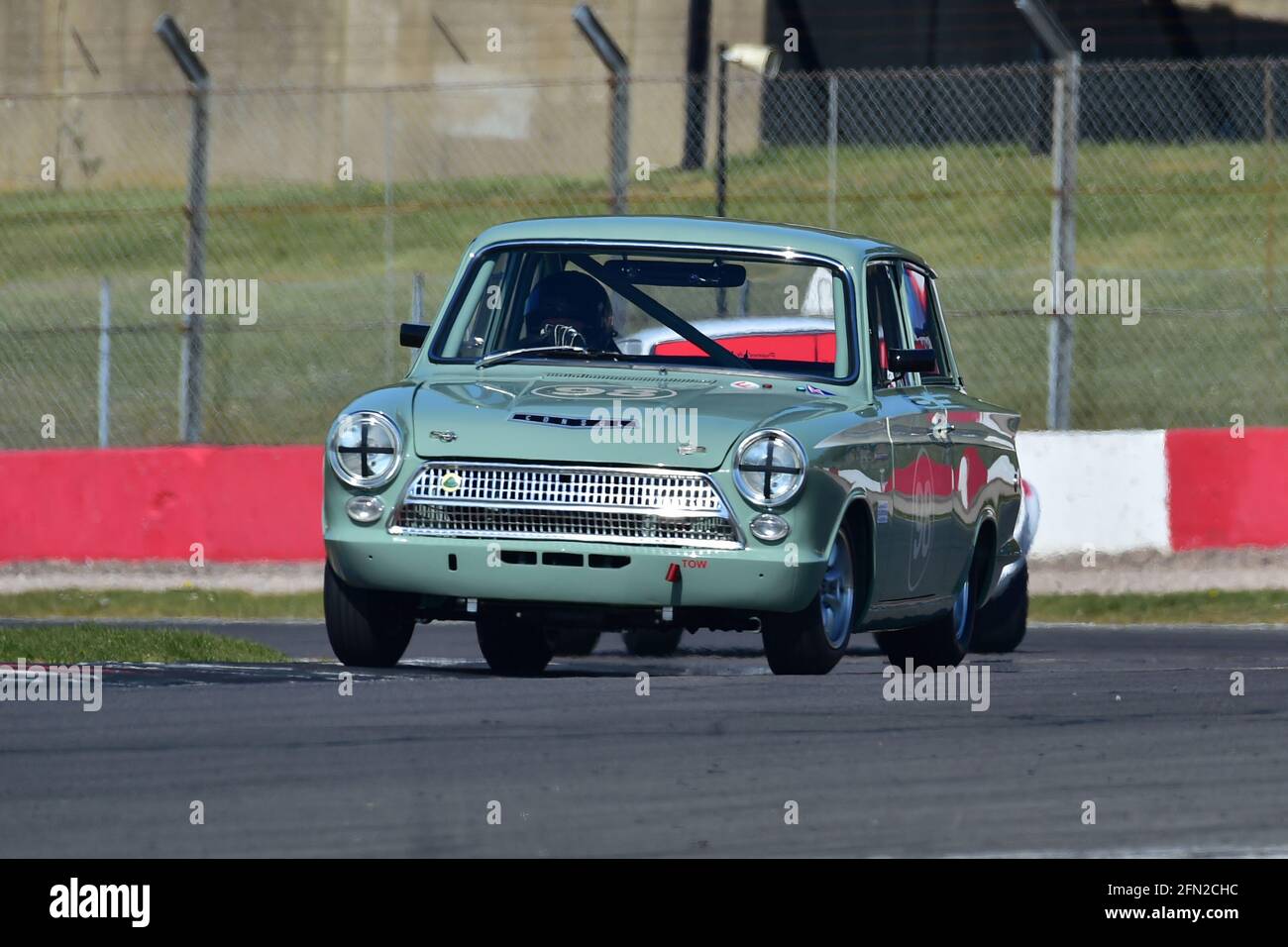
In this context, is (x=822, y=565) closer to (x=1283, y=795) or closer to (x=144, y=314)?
(x=1283, y=795)

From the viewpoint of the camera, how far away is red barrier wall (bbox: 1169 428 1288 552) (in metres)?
14.3

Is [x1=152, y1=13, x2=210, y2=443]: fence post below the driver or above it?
above

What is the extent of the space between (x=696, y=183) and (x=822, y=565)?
1657cm

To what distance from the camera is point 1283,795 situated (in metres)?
6.81

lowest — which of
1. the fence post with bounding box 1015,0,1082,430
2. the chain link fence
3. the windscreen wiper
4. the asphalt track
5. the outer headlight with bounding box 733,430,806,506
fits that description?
the asphalt track

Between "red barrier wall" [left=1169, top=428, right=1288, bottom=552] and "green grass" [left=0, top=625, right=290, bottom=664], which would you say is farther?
"red barrier wall" [left=1169, top=428, right=1288, bottom=552]

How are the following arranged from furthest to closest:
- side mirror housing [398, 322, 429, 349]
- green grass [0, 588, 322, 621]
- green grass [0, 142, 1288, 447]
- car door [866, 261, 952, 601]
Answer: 1. green grass [0, 142, 1288, 447]
2. green grass [0, 588, 322, 621]
3. side mirror housing [398, 322, 429, 349]
4. car door [866, 261, 952, 601]

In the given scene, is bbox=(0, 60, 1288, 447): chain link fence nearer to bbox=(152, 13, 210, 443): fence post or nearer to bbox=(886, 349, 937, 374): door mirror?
bbox=(152, 13, 210, 443): fence post

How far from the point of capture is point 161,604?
14.9 metres

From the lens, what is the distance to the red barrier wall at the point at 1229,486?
14.3 metres

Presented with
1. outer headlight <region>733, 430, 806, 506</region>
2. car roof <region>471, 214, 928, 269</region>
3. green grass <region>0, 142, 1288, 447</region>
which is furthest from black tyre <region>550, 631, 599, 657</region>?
green grass <region>0, 142, 1288, 447</region>

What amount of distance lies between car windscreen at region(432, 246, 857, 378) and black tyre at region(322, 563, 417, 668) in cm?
103

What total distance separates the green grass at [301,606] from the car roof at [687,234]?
5033mm

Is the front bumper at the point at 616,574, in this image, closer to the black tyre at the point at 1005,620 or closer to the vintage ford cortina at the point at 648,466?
the vintage ford cortina at the point at 648,466
